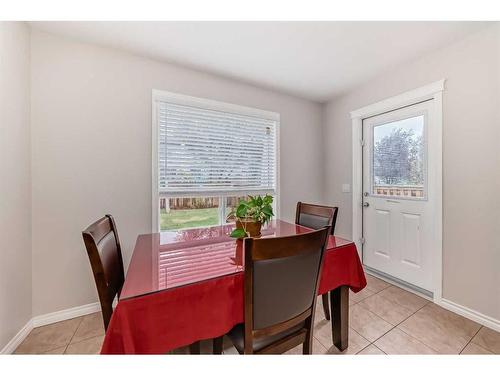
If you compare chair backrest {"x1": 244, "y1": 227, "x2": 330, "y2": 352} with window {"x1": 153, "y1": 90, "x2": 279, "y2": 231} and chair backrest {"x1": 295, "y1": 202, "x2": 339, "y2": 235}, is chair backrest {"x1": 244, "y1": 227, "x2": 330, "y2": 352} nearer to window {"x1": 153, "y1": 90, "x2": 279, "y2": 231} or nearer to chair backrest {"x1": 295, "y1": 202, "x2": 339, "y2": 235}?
chair backrest {"x1": 295, "y1": 202, "x2": 339, "y2": 235}

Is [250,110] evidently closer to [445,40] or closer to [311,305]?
[445,40]

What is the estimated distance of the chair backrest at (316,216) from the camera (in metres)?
1.88

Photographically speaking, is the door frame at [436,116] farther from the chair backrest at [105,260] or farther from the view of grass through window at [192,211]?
the chair backrest at [105,260]

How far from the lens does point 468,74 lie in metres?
1.85

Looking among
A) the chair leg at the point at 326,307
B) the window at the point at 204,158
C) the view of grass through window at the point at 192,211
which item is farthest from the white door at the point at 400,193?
the view of grass through window at the point at 192,211

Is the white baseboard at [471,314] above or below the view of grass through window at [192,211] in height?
below

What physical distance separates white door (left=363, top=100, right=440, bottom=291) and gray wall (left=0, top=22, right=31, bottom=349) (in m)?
3.37

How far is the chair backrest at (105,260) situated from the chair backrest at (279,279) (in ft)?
2.22

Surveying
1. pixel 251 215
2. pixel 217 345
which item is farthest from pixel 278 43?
pixel 217 345

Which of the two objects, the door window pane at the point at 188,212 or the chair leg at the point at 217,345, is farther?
the door window pane at the point at 188,212

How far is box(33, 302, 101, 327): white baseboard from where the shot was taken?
1766mm
